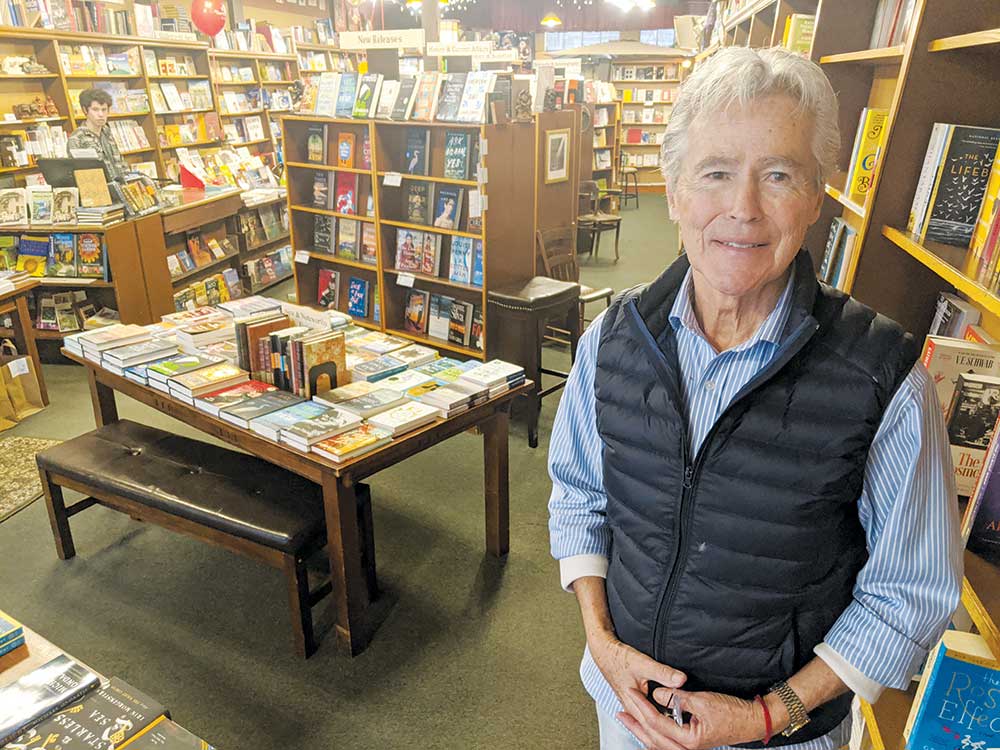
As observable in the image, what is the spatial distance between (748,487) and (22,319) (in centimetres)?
443

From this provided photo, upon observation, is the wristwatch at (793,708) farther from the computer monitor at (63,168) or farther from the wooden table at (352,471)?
the computer monitor at (63,168)

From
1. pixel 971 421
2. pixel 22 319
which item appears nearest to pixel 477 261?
pixel 22 319

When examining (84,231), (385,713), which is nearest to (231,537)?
(385,713)

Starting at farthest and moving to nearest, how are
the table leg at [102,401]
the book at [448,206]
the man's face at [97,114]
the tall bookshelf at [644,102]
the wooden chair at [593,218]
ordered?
the tall bookshelf at [644,102] → the wooden chair at [593,218] → the man's face at [97,114] → the book at [448,206] → the table leg at [102,401]

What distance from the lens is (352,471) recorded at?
2.23m

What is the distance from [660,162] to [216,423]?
1962 mm

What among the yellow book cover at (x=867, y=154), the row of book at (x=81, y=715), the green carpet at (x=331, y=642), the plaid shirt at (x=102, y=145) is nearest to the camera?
the row of book at (x=81, y=715)

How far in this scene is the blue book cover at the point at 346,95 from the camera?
447cm

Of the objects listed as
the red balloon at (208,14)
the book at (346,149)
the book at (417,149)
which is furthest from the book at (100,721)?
the red balloon at (208,14)

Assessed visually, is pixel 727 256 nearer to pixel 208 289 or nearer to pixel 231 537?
pixel 231 537

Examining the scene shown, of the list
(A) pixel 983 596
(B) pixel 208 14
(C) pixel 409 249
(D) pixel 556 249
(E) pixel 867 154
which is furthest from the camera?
(B) pixel 208 14

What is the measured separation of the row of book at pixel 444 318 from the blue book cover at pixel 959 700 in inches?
136

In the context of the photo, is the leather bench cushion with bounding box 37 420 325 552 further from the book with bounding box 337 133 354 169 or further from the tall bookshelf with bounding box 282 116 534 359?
the book with bounding box 337 133 354 169

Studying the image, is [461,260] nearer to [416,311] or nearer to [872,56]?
[416,311]
